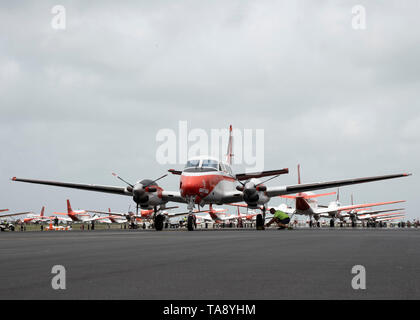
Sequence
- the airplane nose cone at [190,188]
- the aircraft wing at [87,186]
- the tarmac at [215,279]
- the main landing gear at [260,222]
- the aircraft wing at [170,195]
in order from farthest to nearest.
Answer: the main landing gear at [260,222]
the aircraft wing at [170,195]
the aircraft wing at [87,186]
the airplane nose cone at [190,188]
the tarmac at [215,279]

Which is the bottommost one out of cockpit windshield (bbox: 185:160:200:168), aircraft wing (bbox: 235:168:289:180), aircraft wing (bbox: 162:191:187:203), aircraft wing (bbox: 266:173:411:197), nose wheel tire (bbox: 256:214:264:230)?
nose wheel tire (bbox: 256:214:264:230)

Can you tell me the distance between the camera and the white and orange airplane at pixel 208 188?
33875 millimetres

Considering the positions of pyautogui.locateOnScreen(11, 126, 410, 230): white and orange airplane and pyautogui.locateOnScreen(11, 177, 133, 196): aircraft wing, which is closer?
pyautogui.locateOnScreen(11, 126, 410, 230): white and orange airplane

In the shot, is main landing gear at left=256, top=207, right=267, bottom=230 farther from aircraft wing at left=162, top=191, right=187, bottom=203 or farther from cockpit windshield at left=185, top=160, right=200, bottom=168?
cockpit windshield at left=185, top=160, right=200, bottom=168

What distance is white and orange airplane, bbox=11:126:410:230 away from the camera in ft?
111

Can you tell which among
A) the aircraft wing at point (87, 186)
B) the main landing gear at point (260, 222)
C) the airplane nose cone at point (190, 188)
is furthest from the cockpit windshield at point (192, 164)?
the main landing gear at point (260, 222)

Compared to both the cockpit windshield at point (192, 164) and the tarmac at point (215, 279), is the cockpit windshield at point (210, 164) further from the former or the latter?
the tarmac at point (215, 279)

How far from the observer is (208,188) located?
3444 cm

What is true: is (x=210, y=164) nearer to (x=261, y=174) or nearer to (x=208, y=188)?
(x=208, y=188)

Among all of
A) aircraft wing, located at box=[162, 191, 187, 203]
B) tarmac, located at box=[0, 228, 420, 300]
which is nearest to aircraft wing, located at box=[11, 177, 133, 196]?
aircraft wing, located at box=[162, 191, 187, 203]

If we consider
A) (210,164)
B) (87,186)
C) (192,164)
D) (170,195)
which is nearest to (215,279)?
(192,164)
